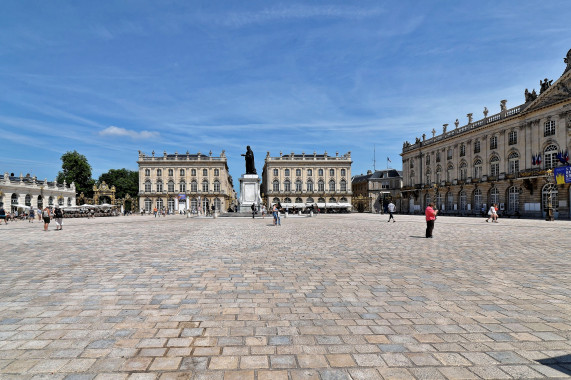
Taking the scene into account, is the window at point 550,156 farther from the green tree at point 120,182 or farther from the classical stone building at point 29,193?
the green tree at point 120,182

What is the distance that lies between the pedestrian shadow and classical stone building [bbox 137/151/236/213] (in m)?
70.3

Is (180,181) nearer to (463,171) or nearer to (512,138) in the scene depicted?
(463,171)

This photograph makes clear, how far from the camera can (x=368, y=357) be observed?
2941mm

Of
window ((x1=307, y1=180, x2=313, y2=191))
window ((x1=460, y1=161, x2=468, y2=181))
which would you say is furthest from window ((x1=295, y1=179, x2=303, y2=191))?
window ((x1=460, y1=161, x2=468, y2=181))

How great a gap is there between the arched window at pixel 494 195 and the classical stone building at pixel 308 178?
3506 cm

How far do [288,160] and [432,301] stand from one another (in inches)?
2787

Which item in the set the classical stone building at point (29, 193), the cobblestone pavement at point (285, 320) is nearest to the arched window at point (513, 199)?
the cobblestone pavement at point (285, 320)

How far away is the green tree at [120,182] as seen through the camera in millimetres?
86500

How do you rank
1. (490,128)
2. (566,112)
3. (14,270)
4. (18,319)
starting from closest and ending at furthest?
(18,319), (14,270), (566,112), (490,128)

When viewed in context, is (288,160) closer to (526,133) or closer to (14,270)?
(526,133)

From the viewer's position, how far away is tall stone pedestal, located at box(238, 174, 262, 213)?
34.5 metres

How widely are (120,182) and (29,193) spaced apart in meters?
36.6

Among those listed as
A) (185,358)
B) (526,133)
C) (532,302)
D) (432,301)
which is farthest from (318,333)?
(526,133)

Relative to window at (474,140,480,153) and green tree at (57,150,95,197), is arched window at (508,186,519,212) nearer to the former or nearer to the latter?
window at (474,140,480,153)
